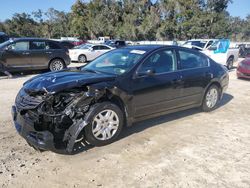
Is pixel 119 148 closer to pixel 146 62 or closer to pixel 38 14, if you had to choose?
pixel 146 62

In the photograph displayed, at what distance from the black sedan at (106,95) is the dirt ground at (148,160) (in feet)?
0.90

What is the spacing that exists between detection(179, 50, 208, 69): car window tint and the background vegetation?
41.6 m

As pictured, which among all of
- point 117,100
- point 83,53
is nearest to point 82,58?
point 83,53

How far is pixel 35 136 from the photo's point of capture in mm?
3873

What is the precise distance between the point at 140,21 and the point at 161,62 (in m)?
51.5

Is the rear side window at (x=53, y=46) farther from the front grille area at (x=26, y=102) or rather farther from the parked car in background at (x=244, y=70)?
the front grille area at (x=26, y=102)

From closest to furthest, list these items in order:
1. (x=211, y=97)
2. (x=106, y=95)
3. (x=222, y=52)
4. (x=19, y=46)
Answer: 1. (x=106, y=95)
2. (x=211, y=97)
3. (x=19, y=46)
4. (x=222, y=52)

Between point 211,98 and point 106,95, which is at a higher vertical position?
point 106,95

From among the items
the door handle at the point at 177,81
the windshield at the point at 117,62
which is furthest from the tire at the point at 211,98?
the windshield at the point at 117,62

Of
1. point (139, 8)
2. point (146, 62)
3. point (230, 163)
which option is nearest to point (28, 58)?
point (146, 62)

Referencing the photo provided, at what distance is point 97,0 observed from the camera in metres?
60.8

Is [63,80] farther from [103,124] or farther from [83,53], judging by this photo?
[83,53]

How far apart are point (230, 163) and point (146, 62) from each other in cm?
216

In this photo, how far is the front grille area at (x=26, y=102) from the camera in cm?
398
